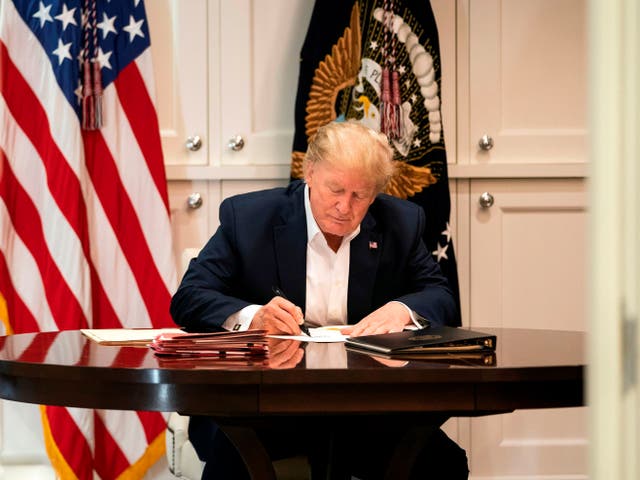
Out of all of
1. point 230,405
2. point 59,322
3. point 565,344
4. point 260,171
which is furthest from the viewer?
point 260,171

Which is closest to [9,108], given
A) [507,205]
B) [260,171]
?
[260,171]

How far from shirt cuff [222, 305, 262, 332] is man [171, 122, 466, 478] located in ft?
0.22

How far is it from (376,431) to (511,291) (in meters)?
1.77

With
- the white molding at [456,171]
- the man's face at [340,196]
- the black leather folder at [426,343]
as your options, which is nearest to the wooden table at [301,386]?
the black leather folder at [426,343]

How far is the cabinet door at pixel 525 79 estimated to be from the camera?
3.81 m

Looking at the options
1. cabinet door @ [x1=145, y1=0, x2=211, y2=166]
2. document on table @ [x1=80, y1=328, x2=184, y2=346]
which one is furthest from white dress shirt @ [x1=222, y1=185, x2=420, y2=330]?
cabinet door @ [x1=145, y1=0, x2=211, y2=166]

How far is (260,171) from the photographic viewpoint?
3730 millimetres

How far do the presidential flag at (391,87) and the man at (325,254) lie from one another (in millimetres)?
932

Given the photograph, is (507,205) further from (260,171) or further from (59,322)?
(59,322)

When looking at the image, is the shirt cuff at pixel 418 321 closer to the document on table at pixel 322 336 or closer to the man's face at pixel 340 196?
the document on table at pixel 322 336

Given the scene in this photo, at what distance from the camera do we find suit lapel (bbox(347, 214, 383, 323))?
8.45 feet

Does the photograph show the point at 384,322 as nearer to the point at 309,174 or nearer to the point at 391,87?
the point at 309,174

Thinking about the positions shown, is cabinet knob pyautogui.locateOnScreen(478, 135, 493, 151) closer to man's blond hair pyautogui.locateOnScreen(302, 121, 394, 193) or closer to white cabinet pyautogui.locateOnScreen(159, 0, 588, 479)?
white cabinet pyautogui.locateOnScreen(159, 0, 588, 479)

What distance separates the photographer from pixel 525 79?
3.83 metres
